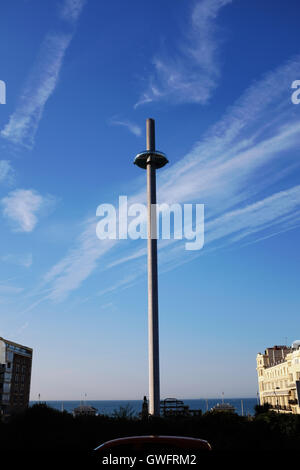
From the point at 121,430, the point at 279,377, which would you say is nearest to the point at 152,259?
the point at 121,430

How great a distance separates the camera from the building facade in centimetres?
8750

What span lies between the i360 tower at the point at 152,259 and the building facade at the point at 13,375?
58.6 metres

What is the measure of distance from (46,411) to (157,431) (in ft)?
22.5

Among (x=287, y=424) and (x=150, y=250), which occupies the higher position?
(x=150, y=250)

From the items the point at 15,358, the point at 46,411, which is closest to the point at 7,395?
the point at 15,358

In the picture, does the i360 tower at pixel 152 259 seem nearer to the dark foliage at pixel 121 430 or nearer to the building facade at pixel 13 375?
the dark foliage at pixel 121 430

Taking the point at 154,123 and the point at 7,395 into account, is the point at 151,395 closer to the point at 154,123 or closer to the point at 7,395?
the point at 154,123

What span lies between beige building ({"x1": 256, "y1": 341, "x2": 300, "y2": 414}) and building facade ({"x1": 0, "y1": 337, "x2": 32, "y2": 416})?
50913 mm

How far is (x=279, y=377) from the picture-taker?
275 ft

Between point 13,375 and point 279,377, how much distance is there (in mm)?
54169

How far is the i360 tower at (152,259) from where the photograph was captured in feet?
116

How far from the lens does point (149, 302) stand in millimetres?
37406

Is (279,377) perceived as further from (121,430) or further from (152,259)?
(121,430)
